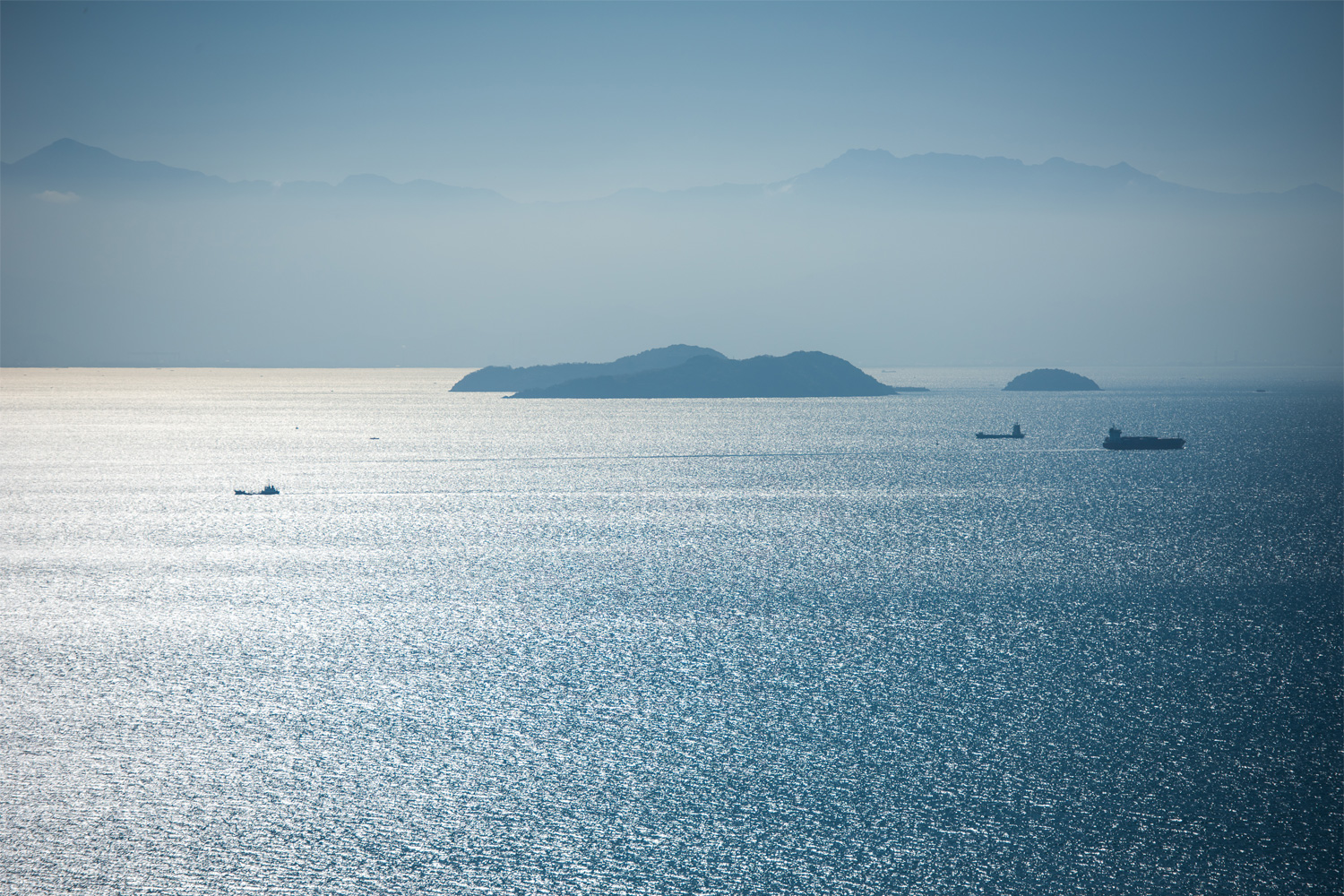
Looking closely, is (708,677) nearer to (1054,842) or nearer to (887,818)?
(887,818)

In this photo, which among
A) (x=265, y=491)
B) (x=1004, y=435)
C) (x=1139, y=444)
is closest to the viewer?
(x=265, y=491)

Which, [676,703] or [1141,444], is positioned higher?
[1141,444]

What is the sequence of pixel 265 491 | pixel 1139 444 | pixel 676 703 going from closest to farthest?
pixel 676 703
pixel 265 491
pixel 1139 444

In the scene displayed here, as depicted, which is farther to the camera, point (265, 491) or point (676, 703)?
point (265, 491)

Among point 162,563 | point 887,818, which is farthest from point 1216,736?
point 162,563

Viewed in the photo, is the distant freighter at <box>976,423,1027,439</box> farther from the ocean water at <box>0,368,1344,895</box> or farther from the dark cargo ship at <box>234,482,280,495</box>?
the dark cargo ship at <box>234,482,280,495</box>

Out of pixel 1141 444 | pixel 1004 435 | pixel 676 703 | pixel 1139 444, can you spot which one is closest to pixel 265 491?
pixel 676 703

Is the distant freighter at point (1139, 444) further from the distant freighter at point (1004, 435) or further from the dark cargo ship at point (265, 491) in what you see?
the dark cargo ship at point (265, 491)

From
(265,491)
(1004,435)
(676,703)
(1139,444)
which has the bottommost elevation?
(676,703)

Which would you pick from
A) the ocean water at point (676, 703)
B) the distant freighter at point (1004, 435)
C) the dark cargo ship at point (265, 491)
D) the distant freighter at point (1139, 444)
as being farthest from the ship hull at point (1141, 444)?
the dark cargo ship at point (265, 491)

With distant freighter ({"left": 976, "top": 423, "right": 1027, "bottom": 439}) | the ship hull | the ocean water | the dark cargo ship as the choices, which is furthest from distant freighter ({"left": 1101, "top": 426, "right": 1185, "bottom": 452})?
the dark cargo ship

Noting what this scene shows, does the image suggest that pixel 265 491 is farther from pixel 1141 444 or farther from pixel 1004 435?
pixel 1004 435
